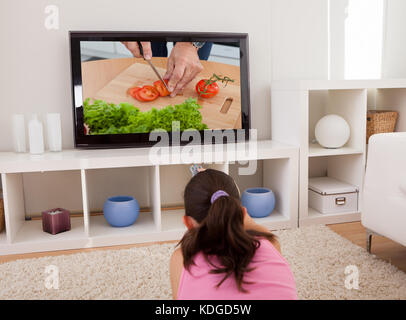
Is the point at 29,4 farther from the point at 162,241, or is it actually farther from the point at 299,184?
the point at 299,184

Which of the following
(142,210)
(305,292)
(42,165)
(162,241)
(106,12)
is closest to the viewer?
(305,292)

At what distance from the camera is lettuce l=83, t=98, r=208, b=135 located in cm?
262

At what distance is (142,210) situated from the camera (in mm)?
2902

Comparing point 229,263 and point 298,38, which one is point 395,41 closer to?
point 298,38

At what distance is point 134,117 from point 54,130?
479 millimetres

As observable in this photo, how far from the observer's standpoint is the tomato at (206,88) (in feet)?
9.07

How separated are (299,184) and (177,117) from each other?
861mm

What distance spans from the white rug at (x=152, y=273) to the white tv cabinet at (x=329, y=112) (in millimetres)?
414

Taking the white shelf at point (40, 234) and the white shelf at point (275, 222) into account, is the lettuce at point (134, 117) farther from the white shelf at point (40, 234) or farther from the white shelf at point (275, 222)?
the white shelf at point (275, 222)

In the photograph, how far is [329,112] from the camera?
122 inches

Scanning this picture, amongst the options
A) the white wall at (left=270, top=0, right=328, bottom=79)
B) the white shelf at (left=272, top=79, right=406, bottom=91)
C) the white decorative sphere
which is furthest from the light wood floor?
the white wall at (left=270, top=0, right=328, bottom=79)

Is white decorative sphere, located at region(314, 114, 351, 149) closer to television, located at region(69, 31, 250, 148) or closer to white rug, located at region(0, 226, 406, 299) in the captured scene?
television, located at region(69, 31, 250, 148)

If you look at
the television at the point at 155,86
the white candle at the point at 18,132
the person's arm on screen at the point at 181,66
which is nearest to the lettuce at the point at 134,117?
the television at the point at 155,86
